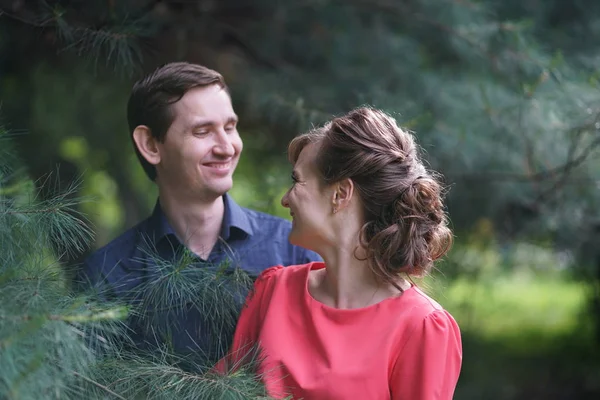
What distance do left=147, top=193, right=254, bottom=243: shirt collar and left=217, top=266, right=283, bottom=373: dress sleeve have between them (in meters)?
0.17

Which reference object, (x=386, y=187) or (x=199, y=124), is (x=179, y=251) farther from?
(x=386, y=187)

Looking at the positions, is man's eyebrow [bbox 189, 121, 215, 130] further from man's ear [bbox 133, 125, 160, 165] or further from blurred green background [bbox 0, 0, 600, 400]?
blurred green background [bbox 0, 0, 600, 400]

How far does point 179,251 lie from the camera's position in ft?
6.47

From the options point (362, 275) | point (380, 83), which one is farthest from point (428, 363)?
point (380, 83)

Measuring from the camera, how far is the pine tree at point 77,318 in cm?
122

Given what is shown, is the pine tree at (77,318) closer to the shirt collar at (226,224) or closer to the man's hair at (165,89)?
the shirt collar at (226,224)

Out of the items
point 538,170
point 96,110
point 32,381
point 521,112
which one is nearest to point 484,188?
point 538,170

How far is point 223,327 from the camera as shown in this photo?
186 centimetres

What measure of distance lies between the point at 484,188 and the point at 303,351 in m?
2.07

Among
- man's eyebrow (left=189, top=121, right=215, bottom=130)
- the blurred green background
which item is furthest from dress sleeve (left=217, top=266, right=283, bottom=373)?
the blurred green background

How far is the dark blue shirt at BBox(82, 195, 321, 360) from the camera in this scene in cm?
186

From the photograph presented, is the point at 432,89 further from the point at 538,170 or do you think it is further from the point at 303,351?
the point at 303,351

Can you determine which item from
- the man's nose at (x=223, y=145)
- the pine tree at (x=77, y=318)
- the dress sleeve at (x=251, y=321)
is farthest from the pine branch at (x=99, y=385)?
the man's nose at (x=223, y=145)

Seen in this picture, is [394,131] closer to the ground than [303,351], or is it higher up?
higher up
